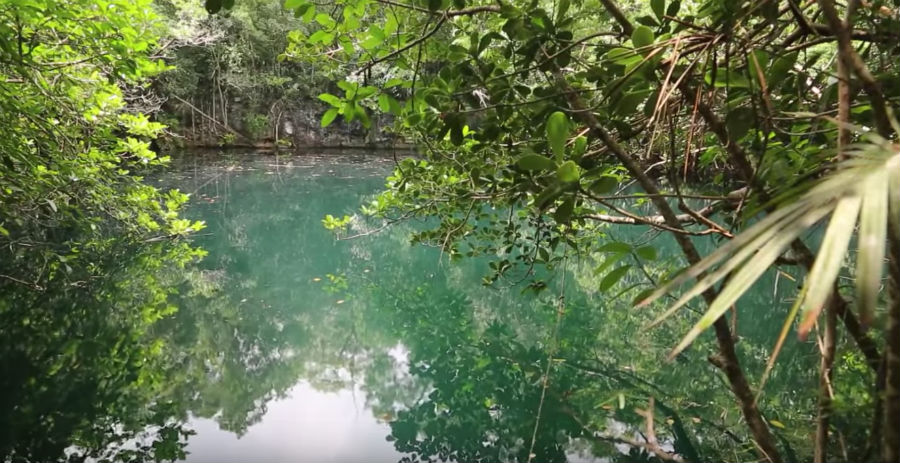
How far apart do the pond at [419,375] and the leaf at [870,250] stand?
695 mm

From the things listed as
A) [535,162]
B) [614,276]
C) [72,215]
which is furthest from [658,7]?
[72,215]

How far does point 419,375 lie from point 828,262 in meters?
3.19

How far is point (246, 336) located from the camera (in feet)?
13.0

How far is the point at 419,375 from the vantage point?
11.0 feet

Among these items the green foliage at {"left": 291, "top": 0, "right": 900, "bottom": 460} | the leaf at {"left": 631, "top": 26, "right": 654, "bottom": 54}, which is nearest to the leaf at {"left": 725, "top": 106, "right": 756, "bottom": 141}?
the green foliage at {"left": 291, "top": 0, "right": 900, "bottom": 460}

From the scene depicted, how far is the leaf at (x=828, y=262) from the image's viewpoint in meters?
0.33

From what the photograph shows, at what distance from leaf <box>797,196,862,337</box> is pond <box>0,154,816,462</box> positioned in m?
0.69

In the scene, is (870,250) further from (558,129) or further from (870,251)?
(558,129)

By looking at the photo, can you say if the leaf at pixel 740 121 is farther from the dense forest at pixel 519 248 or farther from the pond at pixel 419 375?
the pond at pixel 419 375

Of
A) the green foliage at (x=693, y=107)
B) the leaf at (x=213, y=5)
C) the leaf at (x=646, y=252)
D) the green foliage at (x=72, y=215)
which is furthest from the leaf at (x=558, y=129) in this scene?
the green foliage at (x=72, y=215)

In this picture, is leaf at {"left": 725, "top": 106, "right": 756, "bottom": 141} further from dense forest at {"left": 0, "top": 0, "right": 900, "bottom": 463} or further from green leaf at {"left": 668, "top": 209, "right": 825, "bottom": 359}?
green leaf at {"left": 668, "top": 209, "right": 825, "bottom": 359}

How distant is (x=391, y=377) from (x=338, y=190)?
25.7 feet

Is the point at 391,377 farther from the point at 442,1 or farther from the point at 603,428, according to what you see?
the point at 442,1

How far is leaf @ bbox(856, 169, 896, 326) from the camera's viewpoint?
0.32 m
